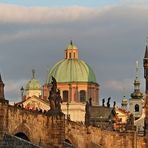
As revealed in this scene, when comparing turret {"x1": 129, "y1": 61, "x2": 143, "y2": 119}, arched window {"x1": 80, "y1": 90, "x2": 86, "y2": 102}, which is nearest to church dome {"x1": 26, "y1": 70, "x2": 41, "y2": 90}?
arched window {"x1": 80, "y1": 90, "x2": 86, "y2": 102}

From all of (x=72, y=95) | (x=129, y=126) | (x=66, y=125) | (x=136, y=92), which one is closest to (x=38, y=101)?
(x=72, y=95)

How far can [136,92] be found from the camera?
165000mm

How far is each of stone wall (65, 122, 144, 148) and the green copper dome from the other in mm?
71152

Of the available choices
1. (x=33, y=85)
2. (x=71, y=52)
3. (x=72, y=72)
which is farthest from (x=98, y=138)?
(x=33, y=85)

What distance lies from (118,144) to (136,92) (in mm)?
90714

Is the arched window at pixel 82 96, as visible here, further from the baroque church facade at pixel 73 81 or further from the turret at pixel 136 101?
the turret at pixel 136 101

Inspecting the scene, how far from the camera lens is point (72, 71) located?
15100cm

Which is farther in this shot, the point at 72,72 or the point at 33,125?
the point at 72,72

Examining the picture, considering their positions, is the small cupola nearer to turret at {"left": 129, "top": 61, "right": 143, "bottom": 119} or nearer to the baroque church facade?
the baroque church facade

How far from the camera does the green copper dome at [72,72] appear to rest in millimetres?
150500

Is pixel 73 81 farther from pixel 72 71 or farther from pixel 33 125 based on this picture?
pixel 33 125

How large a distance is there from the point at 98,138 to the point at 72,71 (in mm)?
81541

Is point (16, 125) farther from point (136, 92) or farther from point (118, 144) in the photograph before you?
point (136, 92)

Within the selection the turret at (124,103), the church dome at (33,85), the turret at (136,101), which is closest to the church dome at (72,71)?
the church dome at (33,85)
